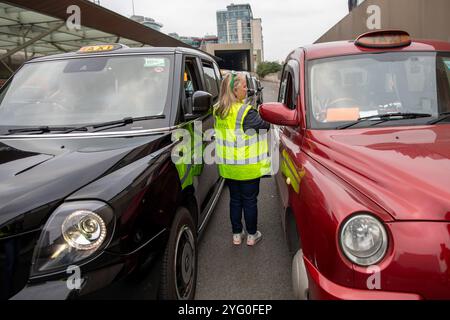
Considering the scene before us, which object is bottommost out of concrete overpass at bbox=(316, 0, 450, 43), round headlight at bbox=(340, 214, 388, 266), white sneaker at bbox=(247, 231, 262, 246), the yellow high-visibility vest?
white sneaker at bbox=(247, 231, 262, 246)

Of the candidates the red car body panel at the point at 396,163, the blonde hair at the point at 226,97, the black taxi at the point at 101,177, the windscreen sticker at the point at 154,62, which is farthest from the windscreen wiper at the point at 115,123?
the red car body panel at the point at 396,163

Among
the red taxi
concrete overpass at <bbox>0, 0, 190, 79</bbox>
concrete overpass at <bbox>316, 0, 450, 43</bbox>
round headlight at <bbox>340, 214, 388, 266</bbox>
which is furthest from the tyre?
concrete overpass at <bbox>0, 0, 190, 79</bbox>

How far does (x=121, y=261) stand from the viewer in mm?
1917

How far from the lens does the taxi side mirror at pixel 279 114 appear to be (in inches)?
116

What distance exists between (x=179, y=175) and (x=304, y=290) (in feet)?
4.30

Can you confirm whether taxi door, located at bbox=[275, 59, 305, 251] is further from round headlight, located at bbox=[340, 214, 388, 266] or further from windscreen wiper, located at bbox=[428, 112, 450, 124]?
windscreen wiper, located at bbox=[428, 112, 450, 124]

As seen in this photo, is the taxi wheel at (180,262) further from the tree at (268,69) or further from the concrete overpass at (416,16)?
the tree at (268,69)

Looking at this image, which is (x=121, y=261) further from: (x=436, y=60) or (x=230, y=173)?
(x=436, y=60)

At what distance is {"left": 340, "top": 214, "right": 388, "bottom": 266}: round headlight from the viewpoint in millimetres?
1648

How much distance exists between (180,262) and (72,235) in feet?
3.36

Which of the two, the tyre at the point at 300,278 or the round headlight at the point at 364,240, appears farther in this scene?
the tyre at the point at 300,278

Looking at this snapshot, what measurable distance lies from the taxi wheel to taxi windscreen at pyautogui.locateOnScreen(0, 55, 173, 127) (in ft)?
3.35
